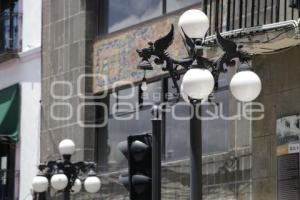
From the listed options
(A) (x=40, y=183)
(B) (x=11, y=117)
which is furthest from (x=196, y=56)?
(B) (x=11, y=117)

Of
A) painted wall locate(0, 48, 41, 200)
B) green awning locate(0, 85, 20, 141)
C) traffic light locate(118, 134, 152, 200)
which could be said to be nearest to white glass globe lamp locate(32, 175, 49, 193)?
painted wall locate(0, 48, 41, 200)

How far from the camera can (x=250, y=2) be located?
1497 centimetres

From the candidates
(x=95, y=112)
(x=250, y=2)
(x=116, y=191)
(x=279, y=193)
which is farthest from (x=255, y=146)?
(x=95, y=112)

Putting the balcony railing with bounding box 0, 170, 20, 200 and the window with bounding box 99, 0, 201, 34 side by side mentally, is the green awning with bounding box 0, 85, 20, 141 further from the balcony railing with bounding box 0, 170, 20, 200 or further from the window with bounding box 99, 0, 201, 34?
the window with bounding box 99, 0, 201, 34

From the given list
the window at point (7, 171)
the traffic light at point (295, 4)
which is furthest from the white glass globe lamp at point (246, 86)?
the window at point (7, 171)

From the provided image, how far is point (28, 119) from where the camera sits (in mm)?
24344

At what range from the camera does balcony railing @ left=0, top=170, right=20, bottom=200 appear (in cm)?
2511

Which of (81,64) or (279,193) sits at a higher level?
(81,64)

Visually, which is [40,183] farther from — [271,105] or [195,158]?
[195,158]

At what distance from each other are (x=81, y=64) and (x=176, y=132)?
423cm

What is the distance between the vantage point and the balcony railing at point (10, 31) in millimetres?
25797

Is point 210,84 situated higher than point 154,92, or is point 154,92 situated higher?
point 154,92

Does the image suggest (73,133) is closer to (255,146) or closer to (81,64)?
(81,64)

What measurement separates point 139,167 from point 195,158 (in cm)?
69
